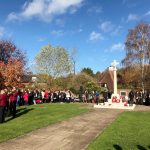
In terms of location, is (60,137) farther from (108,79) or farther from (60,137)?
(108,79)

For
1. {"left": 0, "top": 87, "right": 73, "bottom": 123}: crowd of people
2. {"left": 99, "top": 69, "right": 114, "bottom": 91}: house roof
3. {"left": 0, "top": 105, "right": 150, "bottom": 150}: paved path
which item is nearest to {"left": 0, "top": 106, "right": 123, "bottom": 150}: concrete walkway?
{"left": 0, "top": 105, "right": 150, "bottom": 150}: paved path

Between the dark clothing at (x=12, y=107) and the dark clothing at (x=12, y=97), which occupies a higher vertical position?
the dark clothing at (x=12, y=97)

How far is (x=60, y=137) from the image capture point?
44.3ft

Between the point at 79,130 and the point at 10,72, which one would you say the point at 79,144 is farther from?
the point at 10,72

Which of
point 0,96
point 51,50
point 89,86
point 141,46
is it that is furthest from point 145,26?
point 0,96

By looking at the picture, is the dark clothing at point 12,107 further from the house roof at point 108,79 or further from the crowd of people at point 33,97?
the house roof at point 108,79

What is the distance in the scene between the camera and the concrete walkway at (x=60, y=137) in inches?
457

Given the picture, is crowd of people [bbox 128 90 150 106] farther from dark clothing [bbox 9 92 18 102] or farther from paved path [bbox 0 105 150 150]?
paved path [bbox 0 105 150 150]

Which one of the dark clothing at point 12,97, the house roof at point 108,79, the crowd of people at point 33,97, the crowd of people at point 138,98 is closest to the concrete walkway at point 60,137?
the dark clothing at point 12,97

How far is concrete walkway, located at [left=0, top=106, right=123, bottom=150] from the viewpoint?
11.6 m

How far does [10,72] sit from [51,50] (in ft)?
54.5

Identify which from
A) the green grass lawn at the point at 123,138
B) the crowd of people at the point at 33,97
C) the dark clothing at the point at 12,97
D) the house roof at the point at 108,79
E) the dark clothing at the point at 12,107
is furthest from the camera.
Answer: the house roof at the point at 108,79

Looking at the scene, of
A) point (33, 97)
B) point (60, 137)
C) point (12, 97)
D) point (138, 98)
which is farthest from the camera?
point (138, 98)

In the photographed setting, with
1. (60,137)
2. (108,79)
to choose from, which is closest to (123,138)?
(60,137)
